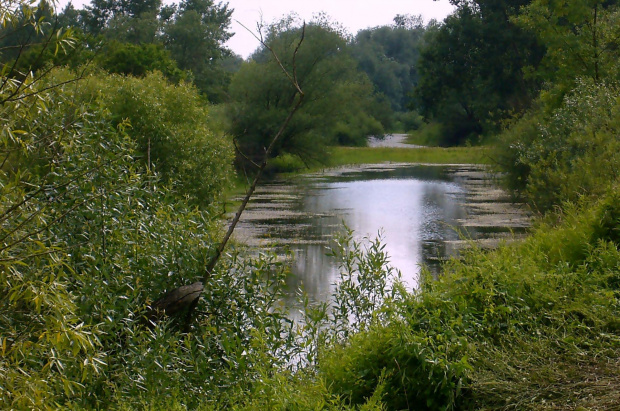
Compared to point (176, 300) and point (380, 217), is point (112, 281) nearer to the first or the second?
point (176, 300)

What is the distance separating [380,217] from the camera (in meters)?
19.1

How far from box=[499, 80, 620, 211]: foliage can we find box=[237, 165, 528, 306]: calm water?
1.57 meters

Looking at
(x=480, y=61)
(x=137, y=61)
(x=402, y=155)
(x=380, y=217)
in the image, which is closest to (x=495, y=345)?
(x=380, y=217)

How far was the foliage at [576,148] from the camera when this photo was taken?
1074 centimetres

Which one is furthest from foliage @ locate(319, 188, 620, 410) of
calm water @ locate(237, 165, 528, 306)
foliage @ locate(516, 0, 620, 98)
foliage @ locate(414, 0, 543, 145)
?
foliage @ locate(414, 0, 543, 145)

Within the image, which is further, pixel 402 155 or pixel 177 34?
pixel 177 34

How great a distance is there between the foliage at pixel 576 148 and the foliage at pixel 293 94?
13.1 metres

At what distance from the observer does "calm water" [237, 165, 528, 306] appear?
Answer: 1360 centimetres

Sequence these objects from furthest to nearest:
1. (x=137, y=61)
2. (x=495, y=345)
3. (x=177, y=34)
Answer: (x=177, y=34), (x=137, y=61), (x=495, y=345)

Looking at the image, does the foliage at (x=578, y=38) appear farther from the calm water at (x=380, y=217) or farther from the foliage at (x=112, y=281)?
the foliage at (x=112, y=281)

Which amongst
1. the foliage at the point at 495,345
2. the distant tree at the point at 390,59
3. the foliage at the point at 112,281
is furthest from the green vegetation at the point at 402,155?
the foliage at the point at 495,345

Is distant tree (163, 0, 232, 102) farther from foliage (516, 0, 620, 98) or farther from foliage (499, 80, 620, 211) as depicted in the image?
foliage (499, 80, 620, 211)

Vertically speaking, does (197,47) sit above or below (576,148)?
above

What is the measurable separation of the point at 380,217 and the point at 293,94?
13.3 metres
